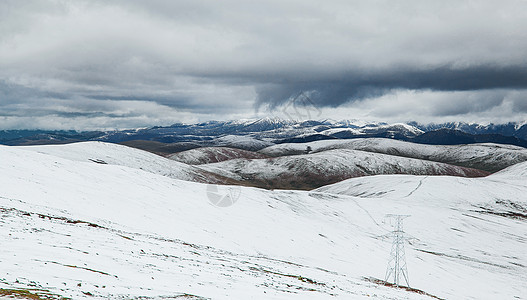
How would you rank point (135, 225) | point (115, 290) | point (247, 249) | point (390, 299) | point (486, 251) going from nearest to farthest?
point (115, 290) < point (390, 299) < point (135, 225) < point (247, 249) < point (486, 251)

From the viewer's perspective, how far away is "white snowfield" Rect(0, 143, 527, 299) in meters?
19.4

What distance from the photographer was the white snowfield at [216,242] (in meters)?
19.4

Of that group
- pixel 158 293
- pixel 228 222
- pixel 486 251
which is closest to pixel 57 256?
pixel 158 293

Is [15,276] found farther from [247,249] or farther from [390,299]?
[247,249]

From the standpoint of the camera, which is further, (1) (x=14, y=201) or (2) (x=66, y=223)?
(1) (x=14, y=201)

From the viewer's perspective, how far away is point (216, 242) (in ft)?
147

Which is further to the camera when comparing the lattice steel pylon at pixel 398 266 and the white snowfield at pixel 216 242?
the lattice steel pylon at pixel 398 266

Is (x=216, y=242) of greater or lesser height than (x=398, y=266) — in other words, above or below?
below

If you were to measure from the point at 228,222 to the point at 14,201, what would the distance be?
33.0m

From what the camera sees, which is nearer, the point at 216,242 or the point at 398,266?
the point at 398,266

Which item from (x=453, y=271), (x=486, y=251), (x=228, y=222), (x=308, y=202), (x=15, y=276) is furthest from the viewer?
(x=308, y=202)

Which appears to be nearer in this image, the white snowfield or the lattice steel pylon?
the white snowfield

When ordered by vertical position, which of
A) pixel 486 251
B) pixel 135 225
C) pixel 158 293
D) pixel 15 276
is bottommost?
pixel 486 251

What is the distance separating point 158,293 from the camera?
56.3 ft
